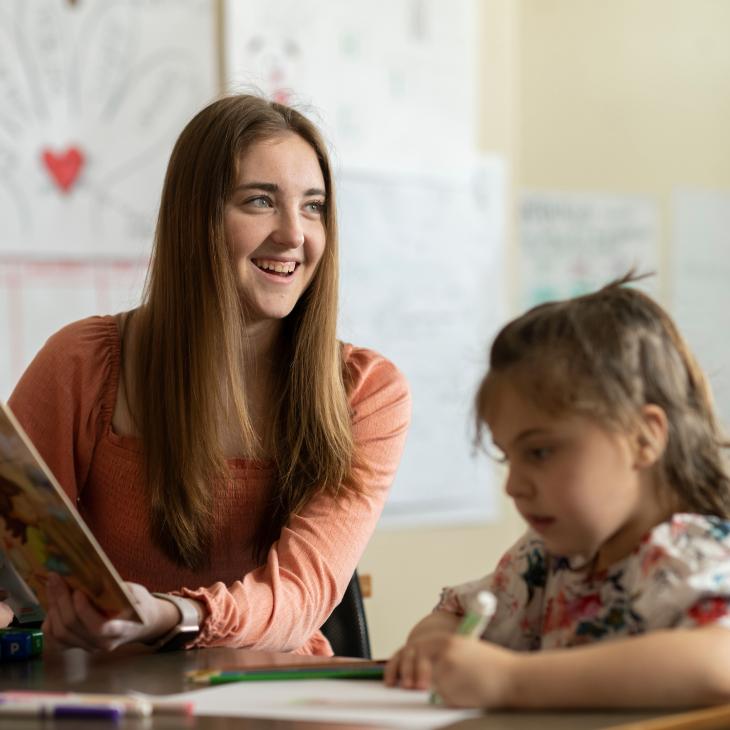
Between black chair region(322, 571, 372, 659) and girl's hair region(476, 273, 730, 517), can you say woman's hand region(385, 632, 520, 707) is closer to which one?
girl's hair region(476, 273, 730, 517)

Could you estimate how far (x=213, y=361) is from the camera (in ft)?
5.89

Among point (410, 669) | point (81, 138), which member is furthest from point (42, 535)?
point (81, 138)

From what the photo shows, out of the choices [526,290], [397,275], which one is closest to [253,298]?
[397,275]

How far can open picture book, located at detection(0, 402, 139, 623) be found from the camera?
1175 mm

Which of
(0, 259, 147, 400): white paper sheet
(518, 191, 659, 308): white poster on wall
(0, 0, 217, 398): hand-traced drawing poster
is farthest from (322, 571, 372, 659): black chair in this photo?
(518, 191, 659, 308): white poster on wall

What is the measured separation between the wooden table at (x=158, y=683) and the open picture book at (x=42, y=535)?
0.06 m

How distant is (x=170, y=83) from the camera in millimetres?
3037

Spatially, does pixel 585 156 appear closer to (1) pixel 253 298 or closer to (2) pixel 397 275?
(2) pixel 397 275

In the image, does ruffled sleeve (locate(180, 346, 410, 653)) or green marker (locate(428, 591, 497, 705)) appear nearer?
green marker (locate(428, 591, 497, 705))

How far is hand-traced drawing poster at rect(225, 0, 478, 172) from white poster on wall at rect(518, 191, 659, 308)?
56 cm

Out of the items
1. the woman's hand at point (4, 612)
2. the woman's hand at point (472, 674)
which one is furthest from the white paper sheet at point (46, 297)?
the woman's hand at point (472, 674)

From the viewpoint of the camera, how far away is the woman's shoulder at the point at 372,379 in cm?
187

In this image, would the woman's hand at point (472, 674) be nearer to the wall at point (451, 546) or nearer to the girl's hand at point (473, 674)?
the girl's hand at point (473, 674)

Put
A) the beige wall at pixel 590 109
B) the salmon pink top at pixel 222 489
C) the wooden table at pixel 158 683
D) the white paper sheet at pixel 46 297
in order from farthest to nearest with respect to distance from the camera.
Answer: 1. the beige wall at pixel 590 109
2. the white paper sheet at pixel 46 297
3. the salmon pink top at pixel 222 489
4. the wooden table at pixel 158 683
